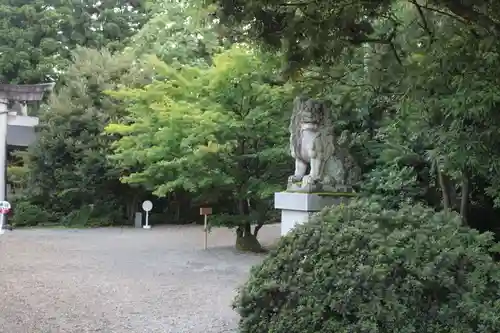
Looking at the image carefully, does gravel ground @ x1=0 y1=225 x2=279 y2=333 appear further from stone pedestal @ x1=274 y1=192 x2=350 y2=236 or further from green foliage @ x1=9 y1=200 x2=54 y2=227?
green foliage @ x1=9 y1=200 x2=54 y2=227

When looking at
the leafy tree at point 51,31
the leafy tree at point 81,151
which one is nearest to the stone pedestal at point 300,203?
the leafy tree at point 81,151

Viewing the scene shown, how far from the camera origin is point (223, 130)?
36.6ft

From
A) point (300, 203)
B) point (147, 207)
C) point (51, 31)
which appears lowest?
point (147, 207)

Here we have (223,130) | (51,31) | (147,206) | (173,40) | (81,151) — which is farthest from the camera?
(51,31)

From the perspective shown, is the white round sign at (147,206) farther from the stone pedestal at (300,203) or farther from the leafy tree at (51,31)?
the stone pedestal at (300,203)

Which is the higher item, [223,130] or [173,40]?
[173,40]

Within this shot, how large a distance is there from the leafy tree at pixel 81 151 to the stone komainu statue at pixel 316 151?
478 inches

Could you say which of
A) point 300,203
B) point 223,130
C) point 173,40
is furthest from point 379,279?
point 173,40

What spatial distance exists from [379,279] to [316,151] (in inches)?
241

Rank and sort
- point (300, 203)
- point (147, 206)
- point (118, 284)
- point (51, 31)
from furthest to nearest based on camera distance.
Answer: point (51, 31)
point (147, 206)
point (300, 203)
point (118, 284)

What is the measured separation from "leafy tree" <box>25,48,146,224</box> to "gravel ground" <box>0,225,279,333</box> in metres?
5.32

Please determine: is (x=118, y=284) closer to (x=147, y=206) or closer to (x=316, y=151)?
(x=316, y=151)

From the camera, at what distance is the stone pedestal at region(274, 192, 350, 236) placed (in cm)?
900

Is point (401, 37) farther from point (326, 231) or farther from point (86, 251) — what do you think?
point (86, 251)
